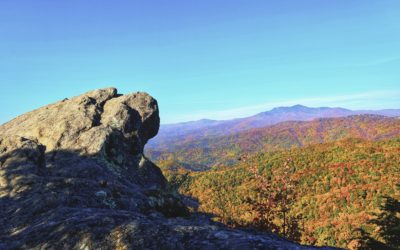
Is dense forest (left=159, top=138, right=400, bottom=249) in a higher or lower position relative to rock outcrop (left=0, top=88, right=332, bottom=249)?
lower

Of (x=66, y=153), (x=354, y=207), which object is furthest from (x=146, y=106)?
(x=354, y=207)

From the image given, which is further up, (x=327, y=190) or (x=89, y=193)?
(x=89, y=193)

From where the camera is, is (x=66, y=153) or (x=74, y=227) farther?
(x=66, y=153)

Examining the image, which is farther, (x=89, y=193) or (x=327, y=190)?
(x=327, y=190)

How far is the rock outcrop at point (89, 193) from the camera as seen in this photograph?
6641mm

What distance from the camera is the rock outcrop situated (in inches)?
261

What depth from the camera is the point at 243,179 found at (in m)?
105

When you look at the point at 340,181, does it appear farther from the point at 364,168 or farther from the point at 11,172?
the point at 11,172

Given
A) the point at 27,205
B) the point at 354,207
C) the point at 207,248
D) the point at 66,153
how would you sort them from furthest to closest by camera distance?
the point at 354,207, the point at 66,153, the point at 27,205, the point at 207,248

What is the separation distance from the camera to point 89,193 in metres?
10.8

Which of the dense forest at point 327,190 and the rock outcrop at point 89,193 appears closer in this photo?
the rock outcrop at point 89,193

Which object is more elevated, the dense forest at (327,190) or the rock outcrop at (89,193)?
the rock outcrop at (89,193)

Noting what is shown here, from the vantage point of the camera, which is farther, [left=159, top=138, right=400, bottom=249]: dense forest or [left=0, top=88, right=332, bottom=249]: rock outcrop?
[left=159, top=138, right=400, bottom=249]: dense forest

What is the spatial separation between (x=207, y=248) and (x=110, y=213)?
107 inches
